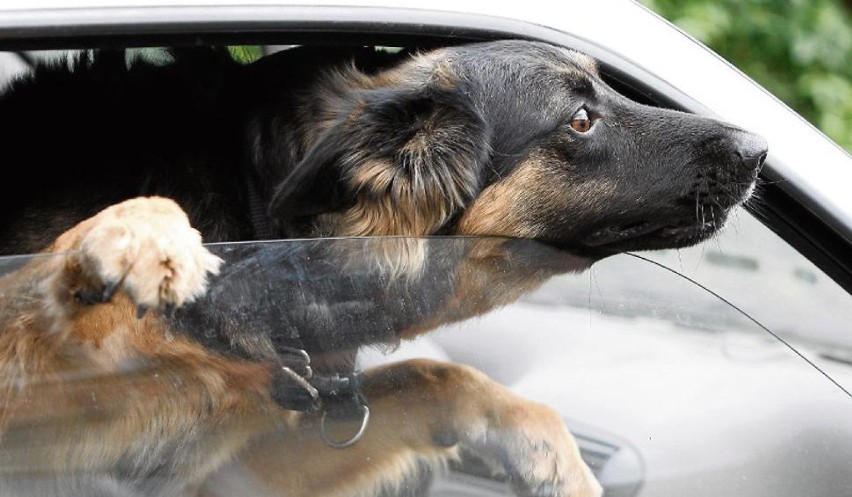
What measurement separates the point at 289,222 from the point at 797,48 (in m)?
5.98

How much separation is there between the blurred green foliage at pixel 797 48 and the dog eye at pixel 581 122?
466 centimetres

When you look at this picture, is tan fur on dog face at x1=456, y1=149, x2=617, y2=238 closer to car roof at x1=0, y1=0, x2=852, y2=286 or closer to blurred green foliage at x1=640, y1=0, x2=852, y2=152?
car roof at x1=0, y1=0, x2=852, y2=286

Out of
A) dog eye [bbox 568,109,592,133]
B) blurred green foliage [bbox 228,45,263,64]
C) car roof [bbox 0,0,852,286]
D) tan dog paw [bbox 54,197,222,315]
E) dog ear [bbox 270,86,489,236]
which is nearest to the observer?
tan dog paw [bbox 54,197,222,315]

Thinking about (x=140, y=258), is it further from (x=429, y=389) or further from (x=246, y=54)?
(x=246, y=54)

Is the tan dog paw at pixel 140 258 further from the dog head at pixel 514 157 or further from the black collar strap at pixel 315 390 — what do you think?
the dog head at pixel 514 157

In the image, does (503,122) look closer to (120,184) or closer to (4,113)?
(120,184)

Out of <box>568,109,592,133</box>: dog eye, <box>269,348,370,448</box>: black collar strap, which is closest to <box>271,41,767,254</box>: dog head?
<box>568,109,592,133</box>: dog eye

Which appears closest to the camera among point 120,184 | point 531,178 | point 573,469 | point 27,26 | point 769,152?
point 27,26

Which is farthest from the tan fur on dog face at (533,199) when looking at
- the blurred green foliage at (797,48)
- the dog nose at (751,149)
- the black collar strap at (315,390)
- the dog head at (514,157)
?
the blurred green foliage at (797,48)

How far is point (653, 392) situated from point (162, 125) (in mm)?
1425

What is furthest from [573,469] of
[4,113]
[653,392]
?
[4,113]

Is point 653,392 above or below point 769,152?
below

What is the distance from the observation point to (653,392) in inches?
73.4

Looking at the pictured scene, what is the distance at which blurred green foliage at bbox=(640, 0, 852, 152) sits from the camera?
717cm
